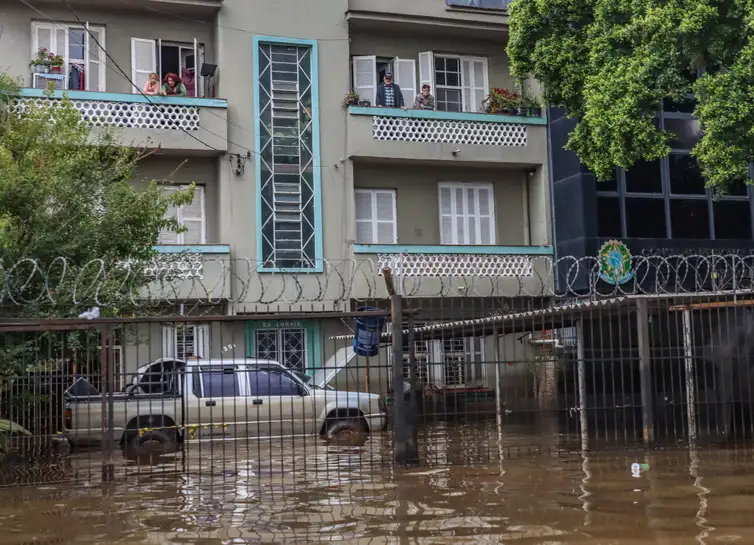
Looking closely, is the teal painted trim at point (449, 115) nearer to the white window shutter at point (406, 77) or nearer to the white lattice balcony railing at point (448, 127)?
the white lattice balcony railing at point (448, 127)

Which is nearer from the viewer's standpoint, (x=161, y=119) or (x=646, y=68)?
(x=646, y=68)

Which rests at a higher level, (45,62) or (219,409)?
(45,62)

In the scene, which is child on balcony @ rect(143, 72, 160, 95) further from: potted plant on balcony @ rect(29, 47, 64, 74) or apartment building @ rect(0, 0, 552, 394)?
potted plant on balcony @ rect(29, 47, 64, 74)

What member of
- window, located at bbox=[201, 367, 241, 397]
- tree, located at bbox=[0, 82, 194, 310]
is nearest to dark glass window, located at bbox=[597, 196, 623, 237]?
tree, located at bbox=[0, 82, 194, 310]

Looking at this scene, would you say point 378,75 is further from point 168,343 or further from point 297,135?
point 168,343

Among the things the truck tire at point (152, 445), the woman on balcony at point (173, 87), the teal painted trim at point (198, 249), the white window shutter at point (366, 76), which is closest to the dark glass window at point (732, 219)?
the white window shutter at point (366, 76)

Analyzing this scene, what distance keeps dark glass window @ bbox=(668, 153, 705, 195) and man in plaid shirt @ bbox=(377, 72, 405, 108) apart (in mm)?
6700

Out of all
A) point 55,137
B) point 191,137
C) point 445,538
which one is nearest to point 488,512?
point 445,538

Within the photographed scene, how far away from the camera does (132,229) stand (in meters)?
13.7

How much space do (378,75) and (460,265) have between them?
211 inches

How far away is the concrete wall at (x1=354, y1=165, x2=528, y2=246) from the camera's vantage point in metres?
22.3

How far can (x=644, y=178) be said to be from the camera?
22.2 metres

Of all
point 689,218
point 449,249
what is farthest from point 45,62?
point 689,218

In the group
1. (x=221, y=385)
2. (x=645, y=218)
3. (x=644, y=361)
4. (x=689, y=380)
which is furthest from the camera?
(x=645, y=218)
